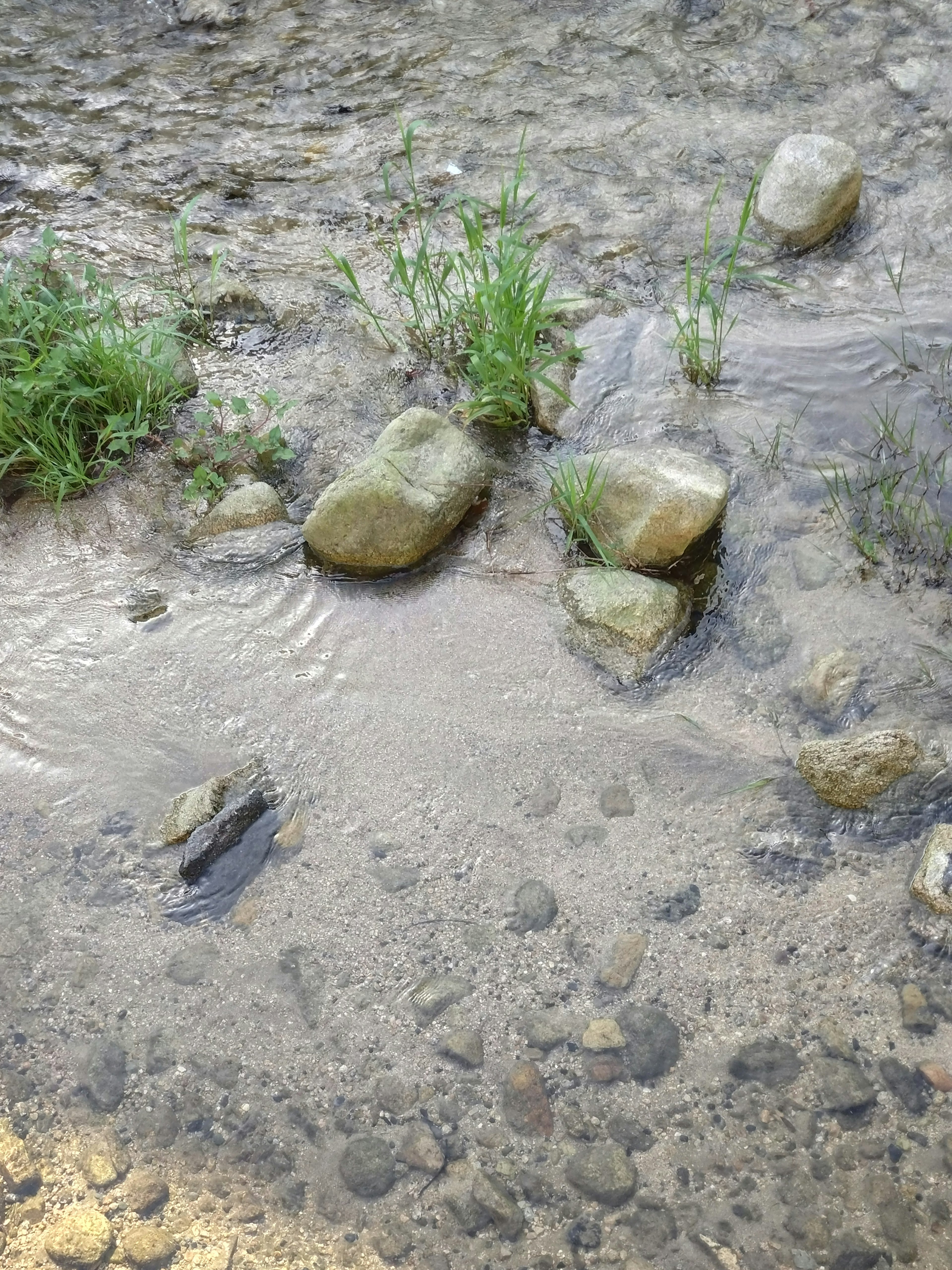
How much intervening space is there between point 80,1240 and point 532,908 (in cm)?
123

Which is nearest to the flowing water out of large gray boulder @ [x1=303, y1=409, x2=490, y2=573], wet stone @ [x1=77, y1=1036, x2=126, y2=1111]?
wet stone @ [x1=77, y1=1036, x2=126, y2=1111]

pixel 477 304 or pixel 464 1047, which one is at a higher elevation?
pixel 477 304

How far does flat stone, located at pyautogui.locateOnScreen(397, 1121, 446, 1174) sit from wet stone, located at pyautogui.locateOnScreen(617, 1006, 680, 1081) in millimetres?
469

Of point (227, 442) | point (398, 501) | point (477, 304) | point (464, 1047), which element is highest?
point (477, 304)

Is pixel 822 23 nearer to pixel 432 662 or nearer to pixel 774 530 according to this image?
pixel 774 530

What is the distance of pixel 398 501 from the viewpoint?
317 cm

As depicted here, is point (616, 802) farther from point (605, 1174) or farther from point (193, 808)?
point (193, 808)

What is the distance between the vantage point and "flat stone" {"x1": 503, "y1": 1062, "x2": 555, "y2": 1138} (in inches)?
82.8

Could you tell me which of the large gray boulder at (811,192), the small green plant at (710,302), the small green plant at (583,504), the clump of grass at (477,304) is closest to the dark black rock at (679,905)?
the small green plant at (583,504)

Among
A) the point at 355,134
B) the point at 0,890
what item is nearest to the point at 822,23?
the point at 355,134

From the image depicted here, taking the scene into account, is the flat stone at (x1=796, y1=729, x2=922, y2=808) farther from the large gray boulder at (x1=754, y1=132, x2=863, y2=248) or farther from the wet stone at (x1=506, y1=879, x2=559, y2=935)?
the large gray boulder at (x1=754, y1=132, x2=863, y2=248)

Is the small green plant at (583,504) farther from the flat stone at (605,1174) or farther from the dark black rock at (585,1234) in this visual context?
the dark black rock at (585,1234)

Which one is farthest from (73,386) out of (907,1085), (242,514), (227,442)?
(907,1085)

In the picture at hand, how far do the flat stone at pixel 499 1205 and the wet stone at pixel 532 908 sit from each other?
1.85 feet
